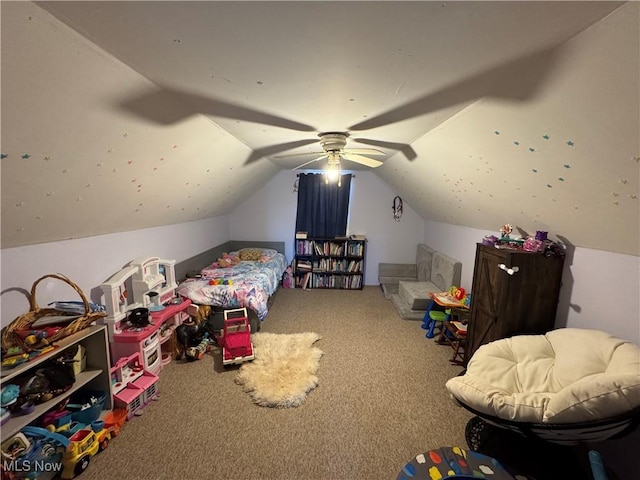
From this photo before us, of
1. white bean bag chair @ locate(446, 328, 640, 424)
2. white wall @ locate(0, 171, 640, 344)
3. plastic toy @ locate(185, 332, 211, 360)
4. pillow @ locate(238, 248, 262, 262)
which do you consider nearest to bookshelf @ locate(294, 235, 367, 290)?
white wall @ locate(0, 171, 640, 344)

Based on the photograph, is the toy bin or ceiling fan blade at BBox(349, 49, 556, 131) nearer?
ceiling fan blade at BBox(349, 49, 556, 131)

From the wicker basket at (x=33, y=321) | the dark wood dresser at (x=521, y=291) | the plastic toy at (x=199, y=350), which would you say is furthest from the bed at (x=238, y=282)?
the dark wood dresser at (x=521, y=291)

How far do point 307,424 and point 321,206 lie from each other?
3672mm

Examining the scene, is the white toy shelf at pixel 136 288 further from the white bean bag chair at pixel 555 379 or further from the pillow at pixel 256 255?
the white bean bag chair at pixel 555 379

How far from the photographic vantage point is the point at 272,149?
2895mm

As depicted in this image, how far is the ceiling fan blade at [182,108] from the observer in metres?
1.44

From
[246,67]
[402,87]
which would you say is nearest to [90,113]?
[246,67]

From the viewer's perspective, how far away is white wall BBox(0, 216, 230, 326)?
1727 mm

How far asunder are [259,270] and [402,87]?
318cm

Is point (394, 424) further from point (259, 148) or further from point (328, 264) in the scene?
point (328, 264)

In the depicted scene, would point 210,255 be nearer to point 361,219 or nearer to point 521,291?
point 361,219

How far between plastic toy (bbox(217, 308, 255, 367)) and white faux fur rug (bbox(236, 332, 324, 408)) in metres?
0.10

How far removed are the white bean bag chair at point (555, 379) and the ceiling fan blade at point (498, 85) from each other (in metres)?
1.44

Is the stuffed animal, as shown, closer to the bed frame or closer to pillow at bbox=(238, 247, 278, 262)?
the bed frame
